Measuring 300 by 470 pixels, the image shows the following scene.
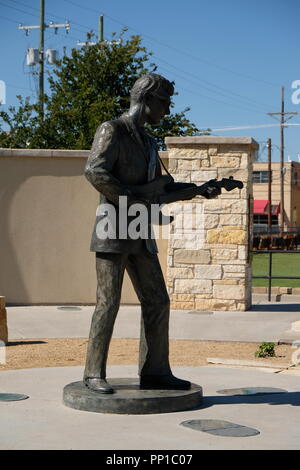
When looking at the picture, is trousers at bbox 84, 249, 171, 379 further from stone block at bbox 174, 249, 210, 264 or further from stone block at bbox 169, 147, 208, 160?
stone block at bbox 169, 147, 208, 160

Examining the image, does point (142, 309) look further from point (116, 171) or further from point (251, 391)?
point (251, 391)

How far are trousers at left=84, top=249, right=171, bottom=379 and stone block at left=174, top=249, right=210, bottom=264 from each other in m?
7.31

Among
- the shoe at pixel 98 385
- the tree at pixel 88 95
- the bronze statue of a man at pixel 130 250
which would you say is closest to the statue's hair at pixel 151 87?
the bronze statue of a man at pixel 130 250

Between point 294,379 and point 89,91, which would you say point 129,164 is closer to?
point 294,379

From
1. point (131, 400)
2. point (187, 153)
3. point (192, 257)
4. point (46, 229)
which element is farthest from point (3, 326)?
point (131, 400)

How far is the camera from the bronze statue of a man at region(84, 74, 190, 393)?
254 inches

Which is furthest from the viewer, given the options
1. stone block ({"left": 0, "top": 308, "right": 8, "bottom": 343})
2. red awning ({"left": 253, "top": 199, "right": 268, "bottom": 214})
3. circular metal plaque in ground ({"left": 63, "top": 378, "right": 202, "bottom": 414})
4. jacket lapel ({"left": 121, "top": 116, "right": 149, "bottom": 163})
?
red awning ({"left": 253, "top": 199, "right": 268, "bottom": 214})

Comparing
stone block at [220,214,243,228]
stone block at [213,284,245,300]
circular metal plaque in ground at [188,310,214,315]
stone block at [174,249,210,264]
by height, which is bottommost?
circular metal plaque in ground at [188,310,214,315]

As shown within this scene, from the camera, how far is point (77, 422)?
6020 millimetres

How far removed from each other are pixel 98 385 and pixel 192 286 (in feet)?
25.5

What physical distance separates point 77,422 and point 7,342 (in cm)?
527

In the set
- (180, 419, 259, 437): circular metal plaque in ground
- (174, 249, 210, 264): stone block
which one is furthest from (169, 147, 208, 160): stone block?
(180, 419, 259, 437): circular metal plaque in ground

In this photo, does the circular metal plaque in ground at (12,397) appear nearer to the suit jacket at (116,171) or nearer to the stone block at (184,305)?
the suit jacket at (116,171)

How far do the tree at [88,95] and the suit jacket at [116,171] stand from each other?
54.8ft
